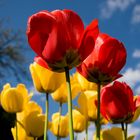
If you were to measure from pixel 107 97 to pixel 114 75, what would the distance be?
2.7 inches

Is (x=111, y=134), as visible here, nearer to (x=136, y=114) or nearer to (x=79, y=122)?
(x=136, y=114)

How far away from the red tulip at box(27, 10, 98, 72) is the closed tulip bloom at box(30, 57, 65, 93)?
383 mm

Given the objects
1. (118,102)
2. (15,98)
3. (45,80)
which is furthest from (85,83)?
(118,102)

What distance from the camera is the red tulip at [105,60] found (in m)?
0.92

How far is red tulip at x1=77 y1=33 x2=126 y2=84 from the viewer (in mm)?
917

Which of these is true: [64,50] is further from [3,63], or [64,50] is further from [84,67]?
[3,63]

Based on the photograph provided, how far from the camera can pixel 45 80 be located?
129cm

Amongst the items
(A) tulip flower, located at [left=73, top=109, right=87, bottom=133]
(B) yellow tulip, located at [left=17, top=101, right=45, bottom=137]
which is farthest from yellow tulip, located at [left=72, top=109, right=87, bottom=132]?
(B) yellow tulip, located at [left=17, top=101, right=45, bottom=137]

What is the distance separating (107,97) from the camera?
982mm

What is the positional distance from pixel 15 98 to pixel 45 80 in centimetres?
20

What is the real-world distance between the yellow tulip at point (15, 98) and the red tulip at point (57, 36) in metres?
0.57

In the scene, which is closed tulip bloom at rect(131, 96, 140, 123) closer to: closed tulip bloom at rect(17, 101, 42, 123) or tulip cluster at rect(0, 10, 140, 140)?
tulip cluster at rect(0, 10, 140, 140)

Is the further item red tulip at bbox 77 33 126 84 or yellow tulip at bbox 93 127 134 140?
yellow tulip at bbox 93 127 134 140

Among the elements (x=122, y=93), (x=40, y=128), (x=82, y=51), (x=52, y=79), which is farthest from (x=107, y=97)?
(x=40, y=128)
